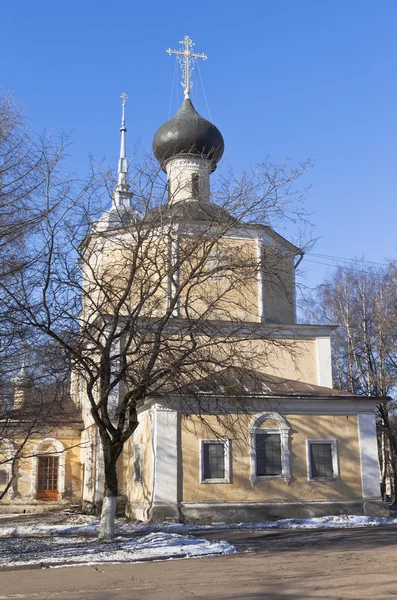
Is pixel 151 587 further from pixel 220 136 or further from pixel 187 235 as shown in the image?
pixel 220 136

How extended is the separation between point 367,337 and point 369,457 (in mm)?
9117

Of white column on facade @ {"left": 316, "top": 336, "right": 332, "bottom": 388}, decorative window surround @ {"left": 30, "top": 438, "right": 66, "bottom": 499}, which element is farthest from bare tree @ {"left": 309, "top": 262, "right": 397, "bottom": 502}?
decorative window surround @ {"left": 30, "top": 438, "right": 66, "bottom": 499}

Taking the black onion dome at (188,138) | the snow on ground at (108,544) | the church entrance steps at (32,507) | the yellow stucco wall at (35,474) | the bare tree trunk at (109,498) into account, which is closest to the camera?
the snow on ground at (108,544)

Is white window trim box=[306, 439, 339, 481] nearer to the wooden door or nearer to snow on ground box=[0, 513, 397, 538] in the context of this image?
snow on ground box=[0, 513, 397, 538]

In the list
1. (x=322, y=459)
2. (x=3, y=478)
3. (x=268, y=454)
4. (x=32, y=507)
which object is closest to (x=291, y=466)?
(x=268, y=454)

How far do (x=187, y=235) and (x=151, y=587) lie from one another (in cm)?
704

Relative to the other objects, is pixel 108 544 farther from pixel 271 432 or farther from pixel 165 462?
pixel 271 432

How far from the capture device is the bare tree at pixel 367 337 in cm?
2552

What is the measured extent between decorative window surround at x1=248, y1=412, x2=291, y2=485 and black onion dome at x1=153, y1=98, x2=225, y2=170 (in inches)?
382

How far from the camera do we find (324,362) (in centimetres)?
2125

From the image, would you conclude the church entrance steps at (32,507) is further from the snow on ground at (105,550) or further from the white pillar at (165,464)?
the snow on ground at (105,550)

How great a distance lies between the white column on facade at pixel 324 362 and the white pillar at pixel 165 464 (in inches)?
233

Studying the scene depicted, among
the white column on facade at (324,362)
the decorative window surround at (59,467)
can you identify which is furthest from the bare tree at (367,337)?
the decorative window surround at (59,467)

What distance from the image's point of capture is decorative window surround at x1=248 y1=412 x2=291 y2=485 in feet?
56.7
